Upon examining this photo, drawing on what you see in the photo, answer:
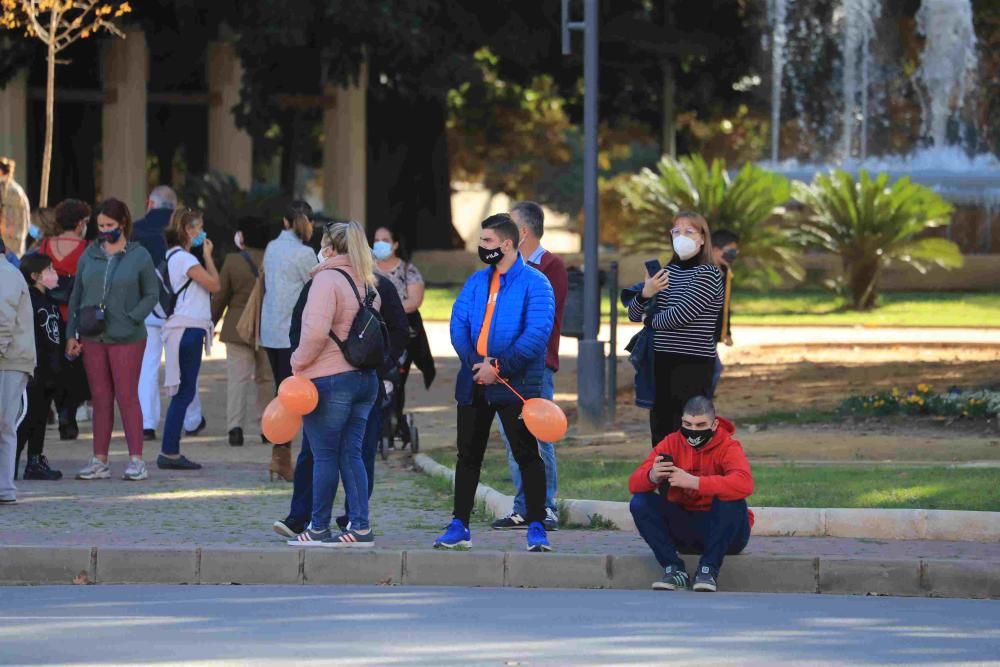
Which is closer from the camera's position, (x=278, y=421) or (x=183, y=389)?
(x=278, y=421)

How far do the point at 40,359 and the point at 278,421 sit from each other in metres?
3.60

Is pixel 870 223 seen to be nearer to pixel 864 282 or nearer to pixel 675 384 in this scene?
pixel 864 282

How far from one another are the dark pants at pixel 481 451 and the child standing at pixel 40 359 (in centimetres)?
403

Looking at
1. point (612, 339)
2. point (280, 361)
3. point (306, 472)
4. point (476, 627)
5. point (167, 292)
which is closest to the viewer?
point (476, 627)

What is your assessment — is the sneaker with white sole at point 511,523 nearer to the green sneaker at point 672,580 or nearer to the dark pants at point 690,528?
the dark pants at point 690,528

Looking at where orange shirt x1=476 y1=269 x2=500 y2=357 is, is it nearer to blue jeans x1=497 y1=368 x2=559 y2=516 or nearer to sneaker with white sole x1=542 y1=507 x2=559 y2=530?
blue jeans x1=497 y1=368 x2=559 y2=516

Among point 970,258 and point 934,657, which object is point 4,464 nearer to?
point 934,657

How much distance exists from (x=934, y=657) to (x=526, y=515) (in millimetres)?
3052

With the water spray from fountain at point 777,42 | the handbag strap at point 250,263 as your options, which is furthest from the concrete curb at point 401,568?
the water spray from fountain at point 777,42

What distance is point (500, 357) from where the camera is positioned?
33.7 feet

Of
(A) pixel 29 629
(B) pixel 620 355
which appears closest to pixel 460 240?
(B) pixel 620 355

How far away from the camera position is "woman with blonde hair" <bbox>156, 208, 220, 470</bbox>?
1471 cm

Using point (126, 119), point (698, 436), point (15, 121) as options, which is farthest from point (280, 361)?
point (126, 119)

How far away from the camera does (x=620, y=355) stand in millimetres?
25047
